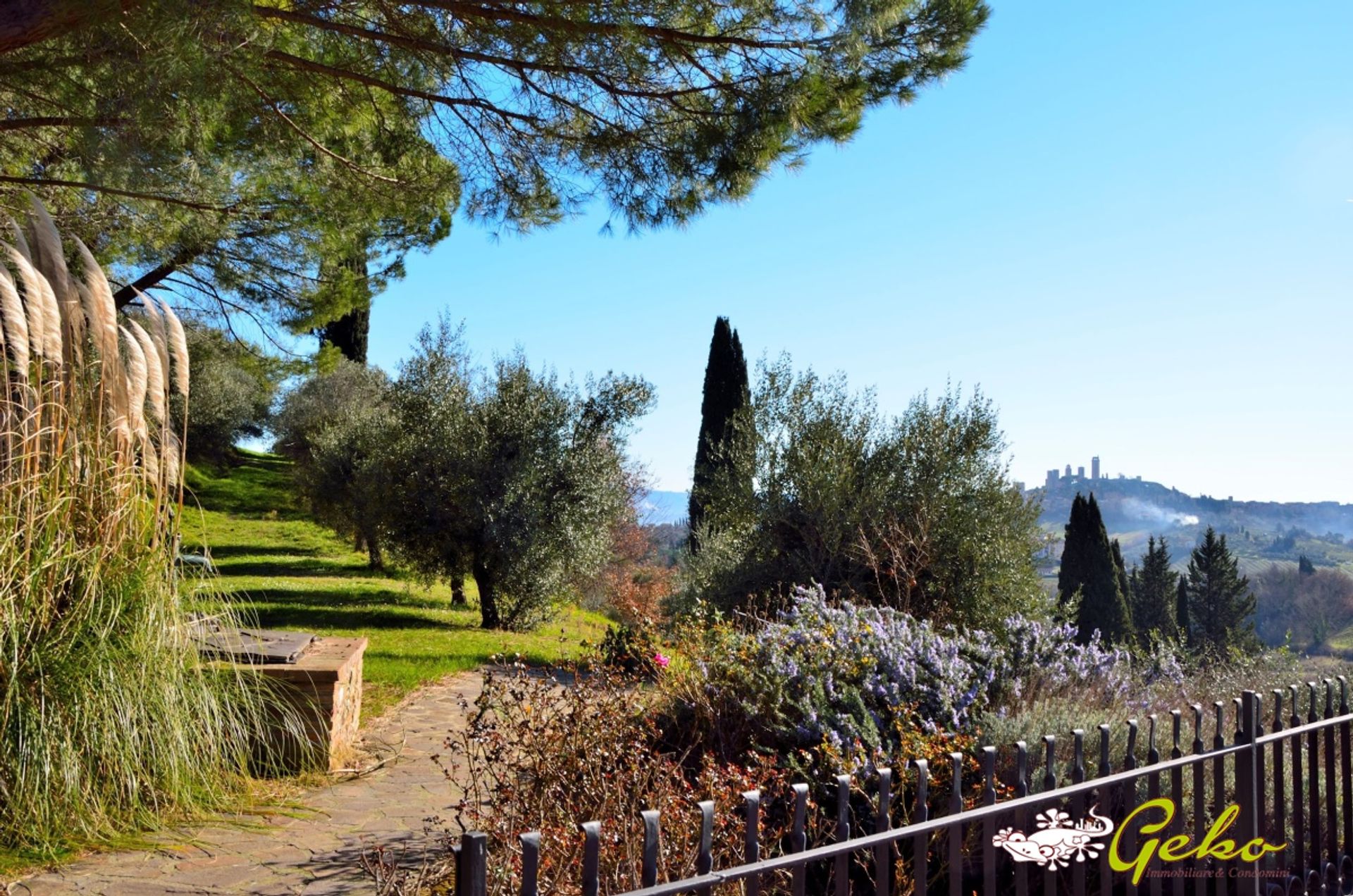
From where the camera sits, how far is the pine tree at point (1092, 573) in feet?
84.1

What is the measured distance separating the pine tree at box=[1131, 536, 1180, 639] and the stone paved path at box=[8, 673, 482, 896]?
32470mm

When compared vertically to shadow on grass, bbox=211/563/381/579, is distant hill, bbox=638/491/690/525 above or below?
above

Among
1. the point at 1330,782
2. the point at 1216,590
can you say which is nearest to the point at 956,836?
the point at 1330,782

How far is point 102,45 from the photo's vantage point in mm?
5098

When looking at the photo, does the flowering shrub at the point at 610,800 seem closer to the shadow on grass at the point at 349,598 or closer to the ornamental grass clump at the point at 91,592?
the ornamental grass clump at the point at 91,592

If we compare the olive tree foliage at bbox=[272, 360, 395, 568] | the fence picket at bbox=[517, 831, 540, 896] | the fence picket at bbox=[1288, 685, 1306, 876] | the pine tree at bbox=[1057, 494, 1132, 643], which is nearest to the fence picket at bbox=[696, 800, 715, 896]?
the fence picket at bbox=[517, 831, 540, 896]

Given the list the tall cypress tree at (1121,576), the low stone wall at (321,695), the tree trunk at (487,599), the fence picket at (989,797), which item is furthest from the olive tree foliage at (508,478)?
the tall cypress tree at (1121,576)

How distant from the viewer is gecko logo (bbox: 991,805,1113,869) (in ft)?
8.53

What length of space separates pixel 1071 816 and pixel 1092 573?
83.2 ft

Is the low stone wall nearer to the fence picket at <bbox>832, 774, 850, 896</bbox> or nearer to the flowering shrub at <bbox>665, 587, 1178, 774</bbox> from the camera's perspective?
the flowering shrub at <bbox>665, 587, 1178, 774</bbox>

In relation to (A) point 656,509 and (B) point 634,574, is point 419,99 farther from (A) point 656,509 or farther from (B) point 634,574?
(A) point 656,509

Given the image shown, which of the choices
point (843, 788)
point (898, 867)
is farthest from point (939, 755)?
point (843, 788)

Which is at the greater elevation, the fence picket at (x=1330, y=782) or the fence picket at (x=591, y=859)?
the fence picket at (x=591, y=859)

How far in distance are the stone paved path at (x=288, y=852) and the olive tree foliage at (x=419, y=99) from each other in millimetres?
3373
